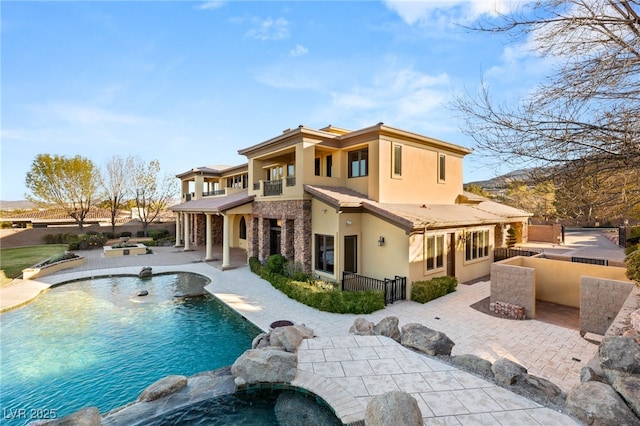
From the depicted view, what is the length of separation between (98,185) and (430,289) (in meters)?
37.7

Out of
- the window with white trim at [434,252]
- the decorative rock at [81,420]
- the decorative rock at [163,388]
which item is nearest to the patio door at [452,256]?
the window with white trim at [434,252]

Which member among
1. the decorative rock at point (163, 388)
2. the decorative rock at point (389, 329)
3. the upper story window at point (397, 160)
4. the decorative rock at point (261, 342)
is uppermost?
the upper story window at point (397, 160)

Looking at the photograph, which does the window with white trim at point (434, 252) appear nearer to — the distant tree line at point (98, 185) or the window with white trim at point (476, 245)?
the window with white trim at point (476, 245)

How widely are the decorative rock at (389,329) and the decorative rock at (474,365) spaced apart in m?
1.63

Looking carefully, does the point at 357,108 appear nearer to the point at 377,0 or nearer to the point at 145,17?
the point at 377,0

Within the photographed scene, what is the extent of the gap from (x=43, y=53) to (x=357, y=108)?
16.2m

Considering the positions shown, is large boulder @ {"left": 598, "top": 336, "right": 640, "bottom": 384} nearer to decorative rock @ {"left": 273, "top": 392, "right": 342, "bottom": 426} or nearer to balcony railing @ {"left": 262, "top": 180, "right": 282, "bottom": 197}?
decorative rock @ {"left": 273, "top": 392, "right": 342, "bottom": 426}

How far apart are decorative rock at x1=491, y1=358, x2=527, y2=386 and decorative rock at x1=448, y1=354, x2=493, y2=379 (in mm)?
278

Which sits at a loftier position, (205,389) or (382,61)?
(382,61)

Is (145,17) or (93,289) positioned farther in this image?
(93,289)

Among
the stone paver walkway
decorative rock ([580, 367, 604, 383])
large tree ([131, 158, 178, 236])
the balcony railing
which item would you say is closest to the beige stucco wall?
the stone paver walkway

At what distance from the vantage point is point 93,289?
15.5 m

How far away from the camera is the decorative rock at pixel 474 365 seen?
6.43 meters

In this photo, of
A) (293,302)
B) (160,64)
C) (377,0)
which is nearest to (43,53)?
(160,64)
